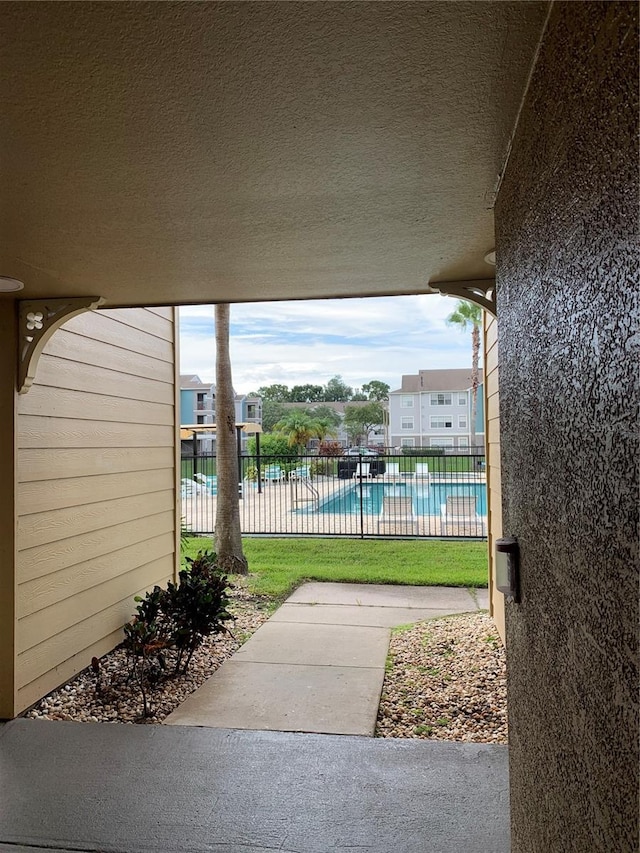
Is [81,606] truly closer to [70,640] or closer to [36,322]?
[70,640]

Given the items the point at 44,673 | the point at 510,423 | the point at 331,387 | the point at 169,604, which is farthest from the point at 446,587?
the point at 331,387

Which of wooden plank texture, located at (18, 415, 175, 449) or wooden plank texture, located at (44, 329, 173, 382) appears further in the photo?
wooden plank texture, located at (44, 329, 173, 382)

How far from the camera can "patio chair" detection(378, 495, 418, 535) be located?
955 cm

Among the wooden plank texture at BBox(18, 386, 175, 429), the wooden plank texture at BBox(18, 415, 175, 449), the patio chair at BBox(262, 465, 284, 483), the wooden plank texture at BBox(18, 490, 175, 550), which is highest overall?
the wooden plank texture at BBox(18, 386, 175, 429)

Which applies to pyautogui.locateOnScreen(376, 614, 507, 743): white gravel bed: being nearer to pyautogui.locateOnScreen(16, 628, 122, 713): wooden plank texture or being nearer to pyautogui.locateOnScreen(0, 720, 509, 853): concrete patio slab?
pyautogui.locateOnScreen(0, 720, 509, 853): concrete patio slab

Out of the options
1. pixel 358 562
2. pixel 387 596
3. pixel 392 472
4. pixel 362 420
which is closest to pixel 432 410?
pixel 362 420

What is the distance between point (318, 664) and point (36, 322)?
2.85m

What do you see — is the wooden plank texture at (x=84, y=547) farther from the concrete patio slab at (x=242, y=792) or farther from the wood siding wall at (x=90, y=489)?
the concrete patio slab at (x=242, y=792)

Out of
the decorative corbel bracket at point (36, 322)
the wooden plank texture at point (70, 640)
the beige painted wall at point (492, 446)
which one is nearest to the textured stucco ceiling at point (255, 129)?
the decorative corbel bracket at point (36, 322)

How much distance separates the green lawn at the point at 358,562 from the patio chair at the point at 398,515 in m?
0.86

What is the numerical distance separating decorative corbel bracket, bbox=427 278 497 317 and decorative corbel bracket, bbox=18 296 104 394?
Answer: 187cm

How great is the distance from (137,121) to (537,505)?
1.34 m

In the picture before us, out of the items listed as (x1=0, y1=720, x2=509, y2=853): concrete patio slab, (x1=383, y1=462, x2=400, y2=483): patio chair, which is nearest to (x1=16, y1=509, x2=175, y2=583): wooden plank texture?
(x1=0, y1=720, x2=509, y2=853): concrete patio slab

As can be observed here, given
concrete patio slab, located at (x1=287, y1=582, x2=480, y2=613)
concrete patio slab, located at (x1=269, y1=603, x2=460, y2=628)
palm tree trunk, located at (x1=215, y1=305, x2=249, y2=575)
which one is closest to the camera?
concrete patio slab, located at (x1=269, y1=603, x2=460, y2=628)
